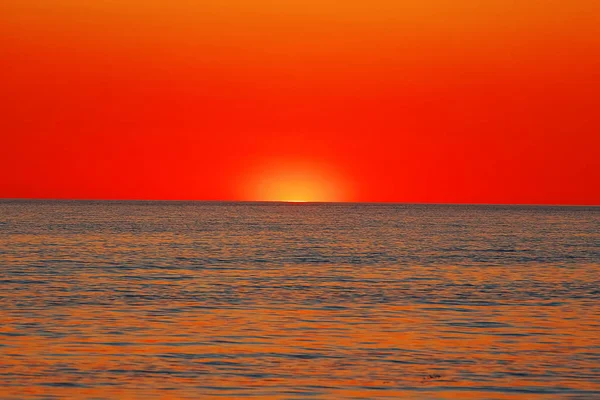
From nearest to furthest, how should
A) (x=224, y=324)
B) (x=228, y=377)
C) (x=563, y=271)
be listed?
(x=228, y=377) < (x=224, y=324) < (x=563, y=271)

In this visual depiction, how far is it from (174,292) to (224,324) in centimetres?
1019

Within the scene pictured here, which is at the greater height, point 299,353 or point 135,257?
point 135,257

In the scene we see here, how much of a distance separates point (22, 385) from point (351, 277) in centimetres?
2948

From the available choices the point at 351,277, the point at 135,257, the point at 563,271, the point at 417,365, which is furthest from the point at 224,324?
the point at 135,257

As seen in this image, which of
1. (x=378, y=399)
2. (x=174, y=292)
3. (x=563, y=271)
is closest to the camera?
(x=378, y=399)

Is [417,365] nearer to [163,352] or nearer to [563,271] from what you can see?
[163,352]

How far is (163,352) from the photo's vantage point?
85.3ft

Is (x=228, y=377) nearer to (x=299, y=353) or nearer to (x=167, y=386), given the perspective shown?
(x=167, y=386)

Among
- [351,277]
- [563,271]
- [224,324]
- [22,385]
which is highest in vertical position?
[563,271]

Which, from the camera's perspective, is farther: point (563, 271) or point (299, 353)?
point (563, 271)

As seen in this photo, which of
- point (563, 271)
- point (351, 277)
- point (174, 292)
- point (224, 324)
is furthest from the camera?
point (563, 271)

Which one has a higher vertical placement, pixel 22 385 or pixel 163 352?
pixel 163 352

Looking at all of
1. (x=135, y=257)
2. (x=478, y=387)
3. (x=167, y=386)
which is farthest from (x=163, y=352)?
(x=135, y=257)

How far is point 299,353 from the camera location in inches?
1027
